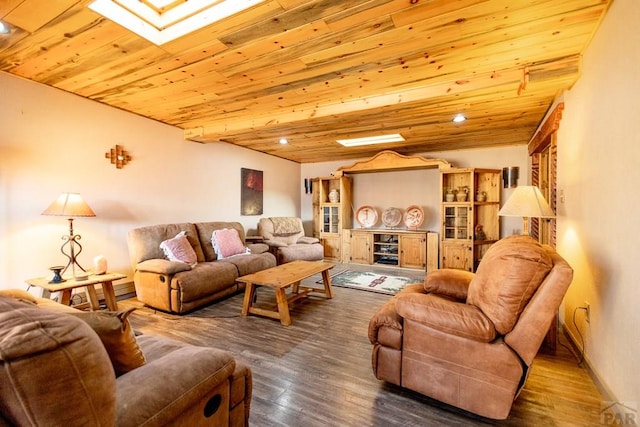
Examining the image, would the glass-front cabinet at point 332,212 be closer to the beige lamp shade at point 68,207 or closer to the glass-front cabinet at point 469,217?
the glass-front cabinet at point 469,217

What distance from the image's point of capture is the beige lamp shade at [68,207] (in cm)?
264

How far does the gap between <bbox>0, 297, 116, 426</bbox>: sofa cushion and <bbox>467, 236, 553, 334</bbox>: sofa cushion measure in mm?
1700

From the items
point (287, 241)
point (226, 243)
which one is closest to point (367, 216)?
point (287, 241)

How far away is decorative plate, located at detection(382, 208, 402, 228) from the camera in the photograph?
5980 mm

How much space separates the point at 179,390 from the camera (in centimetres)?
98

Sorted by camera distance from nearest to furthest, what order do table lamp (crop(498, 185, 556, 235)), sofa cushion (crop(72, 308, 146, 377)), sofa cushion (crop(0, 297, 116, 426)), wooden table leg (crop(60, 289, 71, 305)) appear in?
sofa cushion (crop(0, 297, 116, 426)), sofa cushion (crop(72, 308, 146, 377)), table lamp (crop(498, 185, 556, 235)), wooden table leg (crop(60, 289, 71, 305))

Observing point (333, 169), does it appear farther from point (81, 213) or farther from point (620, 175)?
point (620, 175)

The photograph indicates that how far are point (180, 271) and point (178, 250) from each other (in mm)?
424

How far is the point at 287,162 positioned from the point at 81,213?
14.6ft

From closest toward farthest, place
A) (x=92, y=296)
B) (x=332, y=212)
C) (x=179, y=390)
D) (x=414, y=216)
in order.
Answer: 1. (x=179, y=390)
2. (x=92, y=296)
3. (x=414, y=216)
4. (x=332, y=212)

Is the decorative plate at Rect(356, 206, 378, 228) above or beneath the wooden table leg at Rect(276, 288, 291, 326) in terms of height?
above

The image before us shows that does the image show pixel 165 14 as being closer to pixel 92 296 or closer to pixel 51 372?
pixel 51 372

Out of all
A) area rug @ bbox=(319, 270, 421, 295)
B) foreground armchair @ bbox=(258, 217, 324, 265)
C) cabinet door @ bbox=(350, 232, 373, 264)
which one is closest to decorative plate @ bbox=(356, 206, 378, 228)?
cabinet door @ bbox=(350, 232, 373, 264)

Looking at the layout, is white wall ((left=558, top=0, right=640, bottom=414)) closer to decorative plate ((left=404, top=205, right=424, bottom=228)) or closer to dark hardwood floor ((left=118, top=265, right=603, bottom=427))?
dark hardwood floor ((left=118, top=265, right=603, bottom=427))
